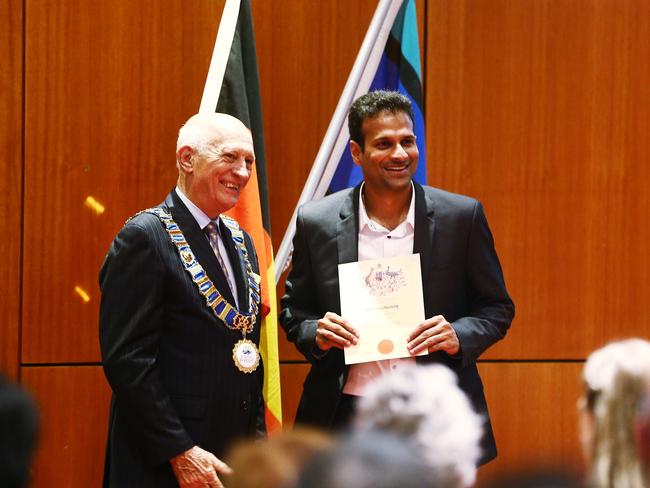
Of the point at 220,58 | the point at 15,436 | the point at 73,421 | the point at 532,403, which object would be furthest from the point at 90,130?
the point at 15,436

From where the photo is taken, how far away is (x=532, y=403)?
13.9ft

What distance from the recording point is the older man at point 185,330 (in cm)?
254

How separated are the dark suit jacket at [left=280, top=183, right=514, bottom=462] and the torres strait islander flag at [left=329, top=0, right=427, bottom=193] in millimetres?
657

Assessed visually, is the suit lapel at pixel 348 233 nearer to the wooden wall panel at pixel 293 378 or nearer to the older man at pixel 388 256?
the older man at pixel 388 256

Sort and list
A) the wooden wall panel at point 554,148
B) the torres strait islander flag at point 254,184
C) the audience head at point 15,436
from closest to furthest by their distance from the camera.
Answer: the audience head at point 15,436
the torres strait islander flag at point 254,184
the wooden wall panel at point 554,148

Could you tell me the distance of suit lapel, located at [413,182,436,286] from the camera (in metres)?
2.86

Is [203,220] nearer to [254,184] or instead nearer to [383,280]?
[383,280]

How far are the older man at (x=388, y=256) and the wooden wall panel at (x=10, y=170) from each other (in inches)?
54.6

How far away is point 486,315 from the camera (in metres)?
2.88

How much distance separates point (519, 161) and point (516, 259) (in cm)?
43

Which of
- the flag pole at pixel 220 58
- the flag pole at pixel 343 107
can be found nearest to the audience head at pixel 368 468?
the flag pole at pixel 220 58

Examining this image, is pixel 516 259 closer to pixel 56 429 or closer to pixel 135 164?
pixel 135 164

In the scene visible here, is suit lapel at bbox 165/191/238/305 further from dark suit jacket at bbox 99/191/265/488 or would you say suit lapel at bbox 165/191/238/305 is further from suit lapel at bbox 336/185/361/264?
suit lapel at bbox 336/185/361/264

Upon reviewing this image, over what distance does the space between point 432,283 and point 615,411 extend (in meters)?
1.59
